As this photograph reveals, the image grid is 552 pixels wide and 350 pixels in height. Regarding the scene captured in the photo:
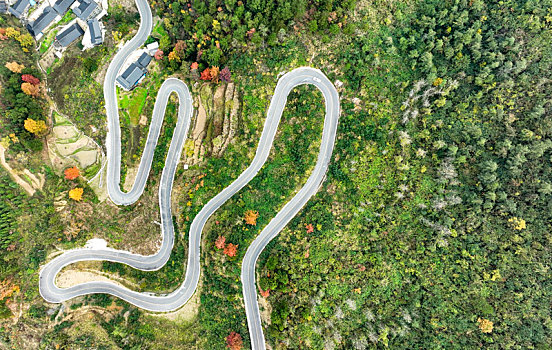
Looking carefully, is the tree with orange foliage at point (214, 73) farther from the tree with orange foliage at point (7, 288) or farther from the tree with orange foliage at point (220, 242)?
the tree with orange foliage at point (7, 288)

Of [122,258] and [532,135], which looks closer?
[532,135]

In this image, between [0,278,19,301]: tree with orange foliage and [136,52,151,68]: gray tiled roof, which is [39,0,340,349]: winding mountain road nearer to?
[136,52,151,68]: gray tiled roof

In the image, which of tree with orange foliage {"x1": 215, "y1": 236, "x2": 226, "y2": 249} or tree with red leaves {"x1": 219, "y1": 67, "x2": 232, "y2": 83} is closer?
tree with orange foliage {"x1": 215, "y1": 236, "x2": 226, "y2": 249}

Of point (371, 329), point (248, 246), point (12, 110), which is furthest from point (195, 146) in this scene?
point (371, 329)

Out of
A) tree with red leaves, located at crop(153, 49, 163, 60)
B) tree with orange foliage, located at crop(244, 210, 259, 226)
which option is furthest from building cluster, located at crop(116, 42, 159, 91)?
tree with orange foliage, located at crop(244, 210, 259, 226)

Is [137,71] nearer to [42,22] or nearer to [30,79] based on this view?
[30,79]

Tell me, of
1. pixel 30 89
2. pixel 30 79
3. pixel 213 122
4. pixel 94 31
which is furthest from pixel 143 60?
pixel 30 89

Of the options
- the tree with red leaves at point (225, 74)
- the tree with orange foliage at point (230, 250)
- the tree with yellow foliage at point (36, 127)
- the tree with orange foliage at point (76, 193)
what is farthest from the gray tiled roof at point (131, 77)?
the tree with orange foliage at point (230, 250)

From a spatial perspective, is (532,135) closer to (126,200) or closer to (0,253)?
(126,200)
